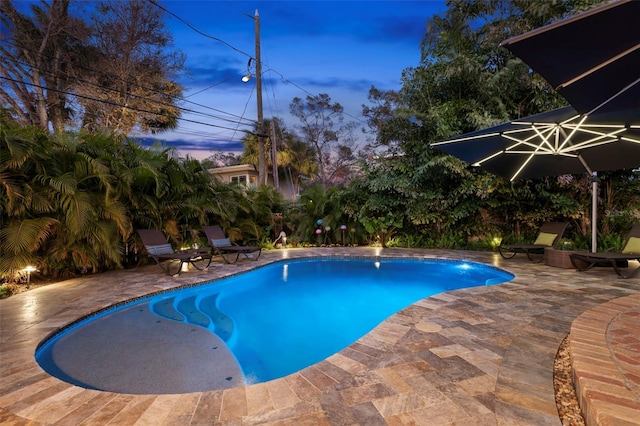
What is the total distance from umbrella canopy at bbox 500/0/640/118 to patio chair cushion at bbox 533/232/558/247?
5.97 meters

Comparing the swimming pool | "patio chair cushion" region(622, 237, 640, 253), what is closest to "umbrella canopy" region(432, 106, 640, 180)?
"patio chair cushion" region(622, 237, 640, 253)

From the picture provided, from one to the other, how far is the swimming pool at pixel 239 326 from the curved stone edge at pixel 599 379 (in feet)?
8.17

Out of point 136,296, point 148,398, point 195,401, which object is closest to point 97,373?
point 148,398

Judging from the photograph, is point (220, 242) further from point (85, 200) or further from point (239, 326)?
point (239, 326)

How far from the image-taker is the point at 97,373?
11.0 feet

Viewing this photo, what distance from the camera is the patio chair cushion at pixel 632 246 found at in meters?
6.50

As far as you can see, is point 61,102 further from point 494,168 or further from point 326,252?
point 494,168

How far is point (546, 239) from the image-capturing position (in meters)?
8.12

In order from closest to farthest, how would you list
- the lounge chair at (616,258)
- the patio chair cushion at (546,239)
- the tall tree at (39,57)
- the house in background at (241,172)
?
the lounge chair at (616,258)
the patio chair cushion at (546,239)
the tall tree at (39,57)
the house in background at (241,172)

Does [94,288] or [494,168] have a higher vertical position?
[494,168]

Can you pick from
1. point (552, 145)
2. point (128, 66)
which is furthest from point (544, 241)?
point (128, 66)

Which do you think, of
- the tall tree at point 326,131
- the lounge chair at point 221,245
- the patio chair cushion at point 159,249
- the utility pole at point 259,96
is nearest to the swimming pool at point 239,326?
the lounge chair at point 221,245

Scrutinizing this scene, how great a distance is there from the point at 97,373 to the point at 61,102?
16.0 metres

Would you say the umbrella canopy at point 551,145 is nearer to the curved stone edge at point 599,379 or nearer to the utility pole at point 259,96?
the curved stone edge at point 599,379
